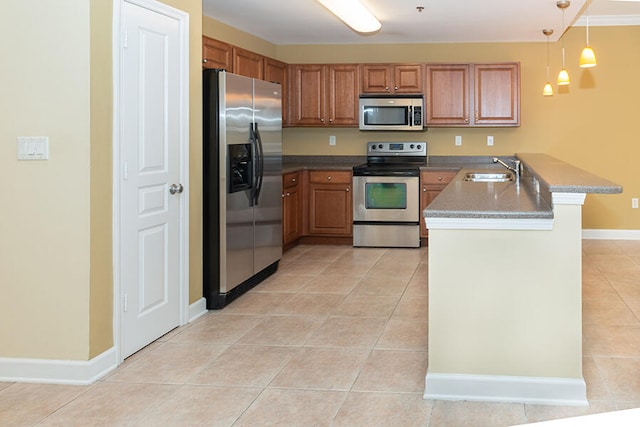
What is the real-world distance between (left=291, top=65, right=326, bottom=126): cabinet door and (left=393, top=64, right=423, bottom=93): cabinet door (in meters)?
0.82

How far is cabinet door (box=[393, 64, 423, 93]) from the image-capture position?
→ 829 centimetres

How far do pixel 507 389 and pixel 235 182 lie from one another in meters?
2.65

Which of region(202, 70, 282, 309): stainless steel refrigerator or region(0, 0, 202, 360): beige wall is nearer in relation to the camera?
region(0, 0, 202, 360): beige wall

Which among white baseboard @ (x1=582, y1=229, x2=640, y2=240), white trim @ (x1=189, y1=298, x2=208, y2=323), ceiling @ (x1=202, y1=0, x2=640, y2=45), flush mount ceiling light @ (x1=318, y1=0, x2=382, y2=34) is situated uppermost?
ceiling @ (x1=202, y1=0, x2=640, y2=45)

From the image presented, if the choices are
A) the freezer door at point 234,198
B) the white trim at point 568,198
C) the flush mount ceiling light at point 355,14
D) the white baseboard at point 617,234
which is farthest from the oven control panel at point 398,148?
the white trim at point 568,198

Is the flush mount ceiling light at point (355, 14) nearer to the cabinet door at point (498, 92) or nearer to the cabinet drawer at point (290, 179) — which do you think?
the cabinet door at point (498, 92)

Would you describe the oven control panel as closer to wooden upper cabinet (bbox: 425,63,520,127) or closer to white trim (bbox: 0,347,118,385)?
wooden upper cabinet (bbox: 425,63,520,127)

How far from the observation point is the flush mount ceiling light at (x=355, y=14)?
Answer: 5.86 metres

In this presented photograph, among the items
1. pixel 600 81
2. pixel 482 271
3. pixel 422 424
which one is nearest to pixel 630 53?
pixel 600 81

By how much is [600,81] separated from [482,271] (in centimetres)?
566

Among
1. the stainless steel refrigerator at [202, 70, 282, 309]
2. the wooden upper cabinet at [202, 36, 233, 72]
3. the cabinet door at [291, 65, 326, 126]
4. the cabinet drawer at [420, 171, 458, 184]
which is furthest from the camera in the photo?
the cabinet door at [291, 65, 326, 126]

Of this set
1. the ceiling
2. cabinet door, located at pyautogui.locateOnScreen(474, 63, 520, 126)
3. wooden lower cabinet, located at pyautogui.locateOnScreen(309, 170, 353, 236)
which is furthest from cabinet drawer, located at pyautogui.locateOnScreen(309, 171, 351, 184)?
cabinet door, located at pyautogui.locateOnScreen(474, 63, 520, 126)

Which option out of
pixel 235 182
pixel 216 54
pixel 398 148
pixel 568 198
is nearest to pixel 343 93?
pixel 398 148

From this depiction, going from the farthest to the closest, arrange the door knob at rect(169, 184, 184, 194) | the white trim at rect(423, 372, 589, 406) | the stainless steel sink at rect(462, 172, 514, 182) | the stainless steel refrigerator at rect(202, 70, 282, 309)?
1. the stainless steel sink at rect(462, 172, 514, 182)
2. the stainless steel refrigerator at rect(202, 70, 282, 309)
3. the door knob at rect(169, 184, 184, 194)
4. the white trim at rect(423, 372, 589, 406)
